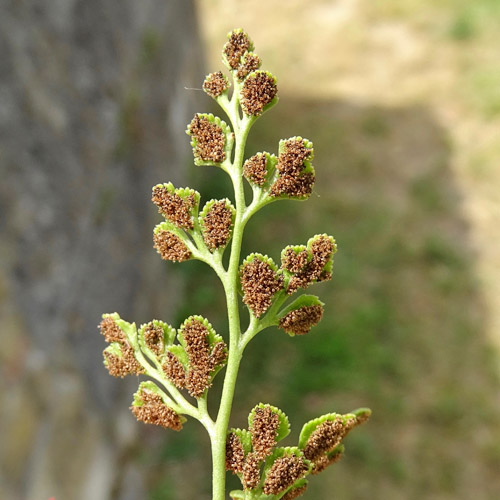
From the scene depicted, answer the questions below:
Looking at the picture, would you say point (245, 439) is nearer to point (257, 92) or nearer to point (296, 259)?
point (296, 259)

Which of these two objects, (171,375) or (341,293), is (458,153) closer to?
(341,293)

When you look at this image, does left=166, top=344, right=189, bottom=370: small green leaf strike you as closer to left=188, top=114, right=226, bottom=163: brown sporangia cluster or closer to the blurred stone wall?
left=188, top=114, right=226, bottom=163: brown sporangia cluster

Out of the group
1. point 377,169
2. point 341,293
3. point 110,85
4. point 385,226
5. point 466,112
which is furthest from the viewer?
point 466,112

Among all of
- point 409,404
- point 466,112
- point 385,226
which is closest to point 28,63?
point 409,404

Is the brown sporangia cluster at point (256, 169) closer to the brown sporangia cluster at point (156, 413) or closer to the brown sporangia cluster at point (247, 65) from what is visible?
the brown sporangia cluster at point (247, 65)

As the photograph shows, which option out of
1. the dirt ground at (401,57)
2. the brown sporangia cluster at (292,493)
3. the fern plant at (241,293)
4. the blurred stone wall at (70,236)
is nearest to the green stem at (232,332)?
the fern plant at (241,293)

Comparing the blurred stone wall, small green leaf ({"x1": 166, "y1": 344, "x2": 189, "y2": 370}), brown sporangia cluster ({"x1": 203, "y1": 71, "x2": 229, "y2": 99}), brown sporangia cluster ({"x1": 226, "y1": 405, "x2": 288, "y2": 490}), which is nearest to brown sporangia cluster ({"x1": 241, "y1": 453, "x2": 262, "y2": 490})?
brown sporangia cluster ({"x1": 226, "y1": 405, "x2": 288, "y2": 490})
